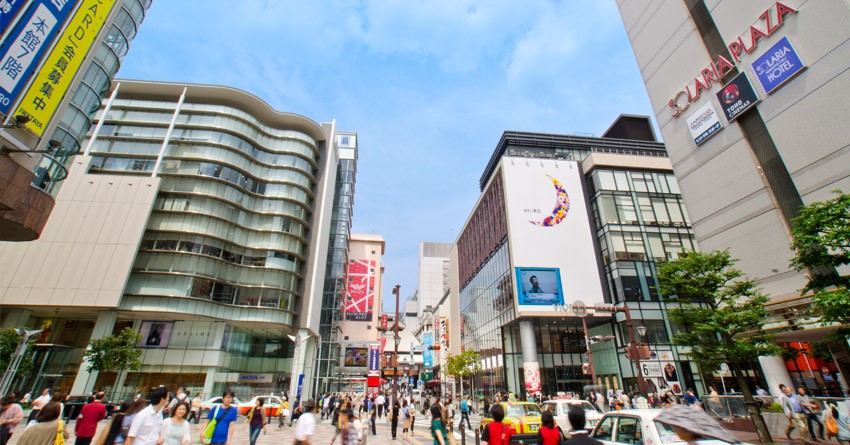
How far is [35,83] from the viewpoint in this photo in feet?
36.7

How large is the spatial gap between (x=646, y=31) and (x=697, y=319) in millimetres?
22831

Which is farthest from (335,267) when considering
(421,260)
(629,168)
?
(421,260)

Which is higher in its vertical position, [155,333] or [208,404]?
Result: [155,333]

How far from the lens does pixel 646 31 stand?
2848 cm

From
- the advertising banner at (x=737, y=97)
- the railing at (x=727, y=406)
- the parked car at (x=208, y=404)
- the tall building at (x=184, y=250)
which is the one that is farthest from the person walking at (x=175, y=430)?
the tall building at (x=184, y=250)

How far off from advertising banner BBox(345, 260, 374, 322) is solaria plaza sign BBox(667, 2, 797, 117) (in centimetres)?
5332

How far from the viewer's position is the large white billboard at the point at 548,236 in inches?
1438

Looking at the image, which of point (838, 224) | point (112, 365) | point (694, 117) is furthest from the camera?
point (112, 365)

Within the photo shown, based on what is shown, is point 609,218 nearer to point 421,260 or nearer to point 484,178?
point 484,178

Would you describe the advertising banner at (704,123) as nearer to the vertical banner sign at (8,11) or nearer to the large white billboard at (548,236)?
the large white billboard at (548,236)

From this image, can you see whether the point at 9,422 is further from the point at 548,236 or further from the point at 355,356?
the point at 355,356

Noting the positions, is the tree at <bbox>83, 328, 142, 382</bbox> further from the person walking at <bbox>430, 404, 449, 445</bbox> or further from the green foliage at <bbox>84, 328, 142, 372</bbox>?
the person walking at <bbox>430, 404, 449, 445</bbox>

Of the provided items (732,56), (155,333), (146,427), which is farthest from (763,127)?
(155,333)

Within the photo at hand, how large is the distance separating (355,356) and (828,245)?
51964 millimetres
